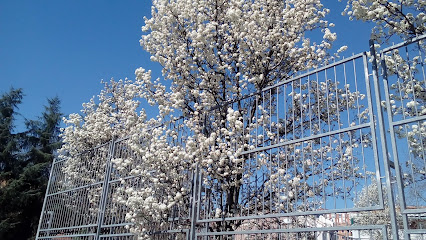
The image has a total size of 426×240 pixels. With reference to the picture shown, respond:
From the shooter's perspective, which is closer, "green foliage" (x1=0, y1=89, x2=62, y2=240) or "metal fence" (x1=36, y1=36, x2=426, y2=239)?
"metal fence" (x1=36, y1=36, x2=426, y2=239)

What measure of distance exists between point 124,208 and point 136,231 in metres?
1.14

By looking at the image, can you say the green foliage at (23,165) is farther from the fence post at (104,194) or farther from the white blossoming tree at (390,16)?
the white blossoming tree at (390,16)

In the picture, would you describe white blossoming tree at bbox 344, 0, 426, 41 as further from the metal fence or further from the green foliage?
the green foliage

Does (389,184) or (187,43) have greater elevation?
(187,43)

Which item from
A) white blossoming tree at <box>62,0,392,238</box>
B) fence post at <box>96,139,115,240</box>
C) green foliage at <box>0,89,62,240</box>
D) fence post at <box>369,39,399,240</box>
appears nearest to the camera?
fence post at <box>369,39,399,240</box>

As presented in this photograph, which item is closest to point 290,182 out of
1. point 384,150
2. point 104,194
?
point 384,150

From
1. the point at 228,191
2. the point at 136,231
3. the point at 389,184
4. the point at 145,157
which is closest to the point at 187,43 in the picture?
the point at 145,157

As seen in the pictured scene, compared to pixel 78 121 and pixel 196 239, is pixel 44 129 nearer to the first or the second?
pixel 78 121

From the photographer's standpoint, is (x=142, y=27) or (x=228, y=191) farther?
(x=142, y=27)

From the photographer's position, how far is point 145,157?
15.8 feet

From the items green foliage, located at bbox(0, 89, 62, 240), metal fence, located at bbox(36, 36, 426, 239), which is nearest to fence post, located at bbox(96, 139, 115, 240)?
metal fence, located at bbox(36, 36, 426, 239)

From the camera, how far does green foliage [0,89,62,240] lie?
16641 mm

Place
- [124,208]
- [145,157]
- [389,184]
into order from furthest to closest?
[124,208], [145,157], [389,184]

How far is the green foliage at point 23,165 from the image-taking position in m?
16.6
